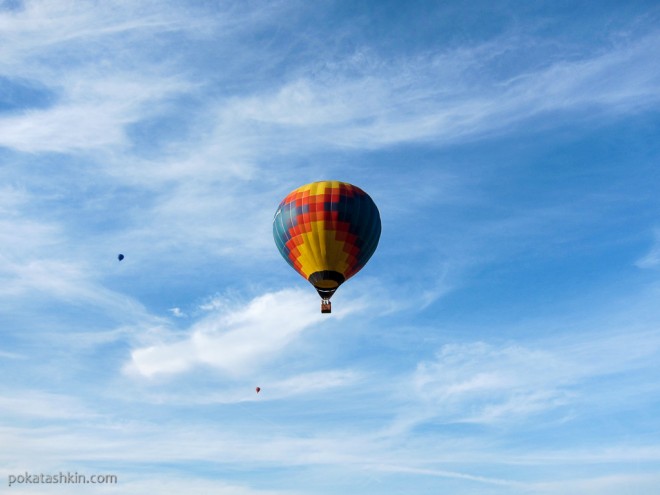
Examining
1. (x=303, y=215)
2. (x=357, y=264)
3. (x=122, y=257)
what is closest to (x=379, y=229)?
(x=357, y=264)

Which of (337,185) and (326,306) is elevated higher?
(337,185)

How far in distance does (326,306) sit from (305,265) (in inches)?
170

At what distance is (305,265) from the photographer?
60156 millimetres

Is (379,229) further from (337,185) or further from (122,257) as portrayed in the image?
(122,257)

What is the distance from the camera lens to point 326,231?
190 feet

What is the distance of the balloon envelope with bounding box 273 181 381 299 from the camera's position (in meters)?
58.4

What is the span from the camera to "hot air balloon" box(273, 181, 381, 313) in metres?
58.4

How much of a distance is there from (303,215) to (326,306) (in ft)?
28.7

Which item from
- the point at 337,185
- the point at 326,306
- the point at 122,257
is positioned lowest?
the point at 326,306

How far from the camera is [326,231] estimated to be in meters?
58.1

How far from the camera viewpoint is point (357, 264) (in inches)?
2413

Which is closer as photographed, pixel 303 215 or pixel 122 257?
pixel 303 215

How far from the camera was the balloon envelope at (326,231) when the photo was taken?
5838 cm

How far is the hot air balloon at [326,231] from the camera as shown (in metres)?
58.4
